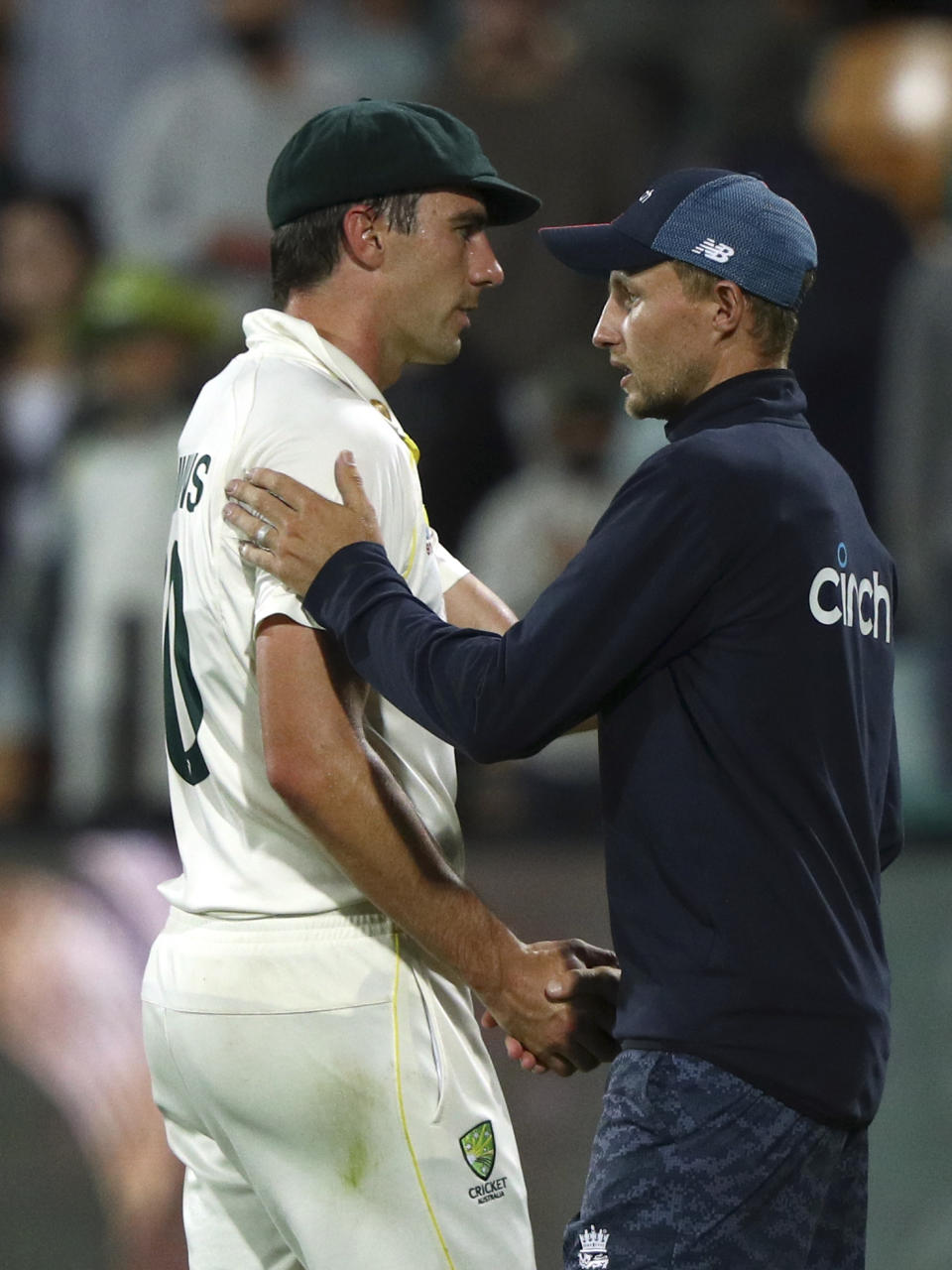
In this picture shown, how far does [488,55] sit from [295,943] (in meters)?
3.77

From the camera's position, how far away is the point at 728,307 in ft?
6.39

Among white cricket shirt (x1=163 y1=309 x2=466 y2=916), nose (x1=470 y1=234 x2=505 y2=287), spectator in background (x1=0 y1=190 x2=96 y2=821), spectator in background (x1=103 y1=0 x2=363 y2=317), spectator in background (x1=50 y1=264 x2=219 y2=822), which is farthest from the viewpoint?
spectator in background (x1=103 y1=0 x2=363 y2=317)

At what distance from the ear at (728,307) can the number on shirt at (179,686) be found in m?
0.70

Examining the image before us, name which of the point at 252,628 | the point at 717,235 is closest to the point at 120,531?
the point at 252,628

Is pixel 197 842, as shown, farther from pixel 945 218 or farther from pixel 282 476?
pixel 945 218

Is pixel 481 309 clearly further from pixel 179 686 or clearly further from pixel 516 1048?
pixel 516 1048

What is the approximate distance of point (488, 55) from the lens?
5.16 m

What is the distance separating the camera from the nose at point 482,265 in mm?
2277

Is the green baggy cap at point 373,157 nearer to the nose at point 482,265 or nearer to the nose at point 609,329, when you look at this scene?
the nose at point 482,265

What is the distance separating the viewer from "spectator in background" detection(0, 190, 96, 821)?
187 inches

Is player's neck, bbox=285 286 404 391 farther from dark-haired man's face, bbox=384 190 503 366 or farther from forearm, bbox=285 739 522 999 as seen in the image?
forearm, bbox=285 739 522 999

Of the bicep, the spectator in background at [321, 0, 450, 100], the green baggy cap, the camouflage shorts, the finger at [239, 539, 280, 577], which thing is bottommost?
the camouflage shorts

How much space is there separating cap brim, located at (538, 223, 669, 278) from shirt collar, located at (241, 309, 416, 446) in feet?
0.95

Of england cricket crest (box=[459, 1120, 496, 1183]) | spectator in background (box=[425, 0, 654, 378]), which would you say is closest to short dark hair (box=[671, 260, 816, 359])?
england cricket crest (box=[459, 1120, 496, 1183])
